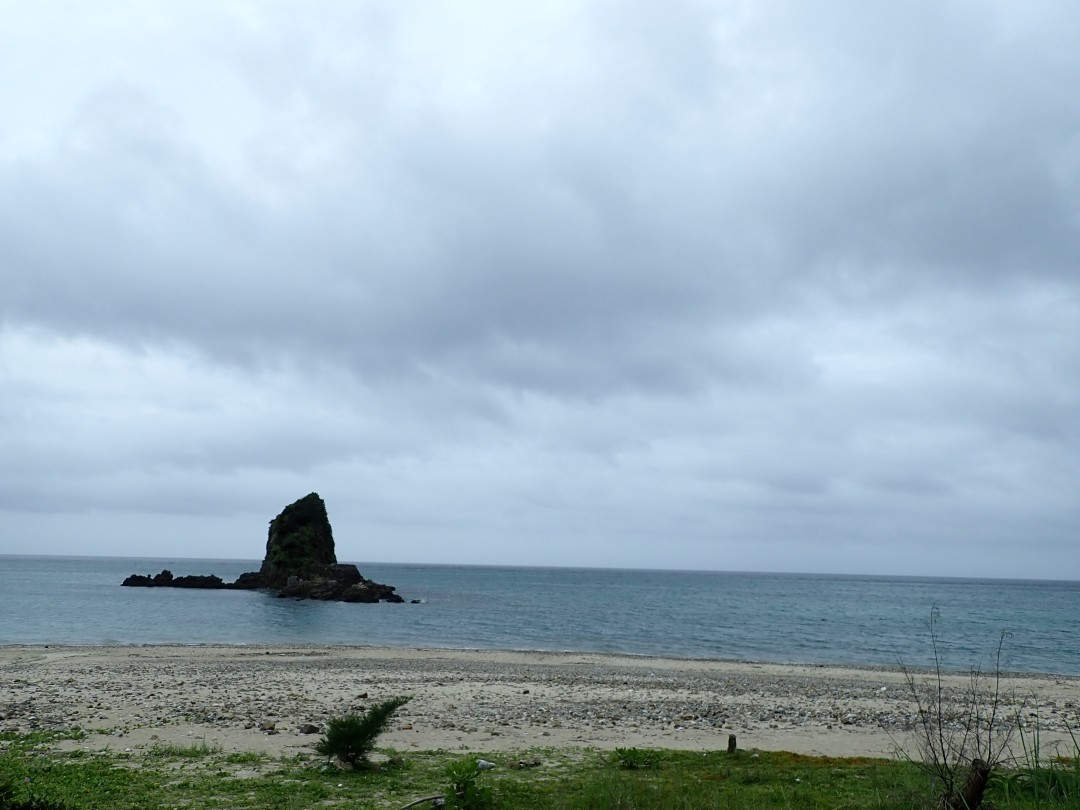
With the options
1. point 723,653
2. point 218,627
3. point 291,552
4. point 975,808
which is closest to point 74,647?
point 218,627

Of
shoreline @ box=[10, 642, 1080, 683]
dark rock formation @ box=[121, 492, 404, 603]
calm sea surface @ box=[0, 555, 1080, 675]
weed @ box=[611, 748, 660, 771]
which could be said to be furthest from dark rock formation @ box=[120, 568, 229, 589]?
weed @ box=[611, 748, 660, 771]

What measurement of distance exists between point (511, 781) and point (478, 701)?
12548 mm

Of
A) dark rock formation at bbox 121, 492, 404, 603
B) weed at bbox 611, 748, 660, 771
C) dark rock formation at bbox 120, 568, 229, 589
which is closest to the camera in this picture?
weed at bbox 611, 748, 660, 771

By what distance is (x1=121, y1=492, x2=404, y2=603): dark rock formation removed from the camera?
118 meters

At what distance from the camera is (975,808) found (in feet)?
27.8

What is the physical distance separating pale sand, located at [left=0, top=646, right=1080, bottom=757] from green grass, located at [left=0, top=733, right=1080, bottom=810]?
3.33 feet

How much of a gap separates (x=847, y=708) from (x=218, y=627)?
185 ft

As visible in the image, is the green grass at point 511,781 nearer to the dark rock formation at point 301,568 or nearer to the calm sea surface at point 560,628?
the calm sea surface at point 560,628

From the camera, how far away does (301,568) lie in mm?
130500

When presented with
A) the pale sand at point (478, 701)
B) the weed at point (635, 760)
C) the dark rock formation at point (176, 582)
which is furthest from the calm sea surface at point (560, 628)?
the dark rock formation at point (176, 582)

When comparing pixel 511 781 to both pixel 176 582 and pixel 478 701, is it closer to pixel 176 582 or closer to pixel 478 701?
pixel 478 701

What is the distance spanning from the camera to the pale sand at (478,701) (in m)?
17.8

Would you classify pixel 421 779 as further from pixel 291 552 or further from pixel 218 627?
pixel 291 552

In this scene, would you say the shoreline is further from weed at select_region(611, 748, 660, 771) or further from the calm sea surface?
weed at select_region(611, 748, 660, 771)
